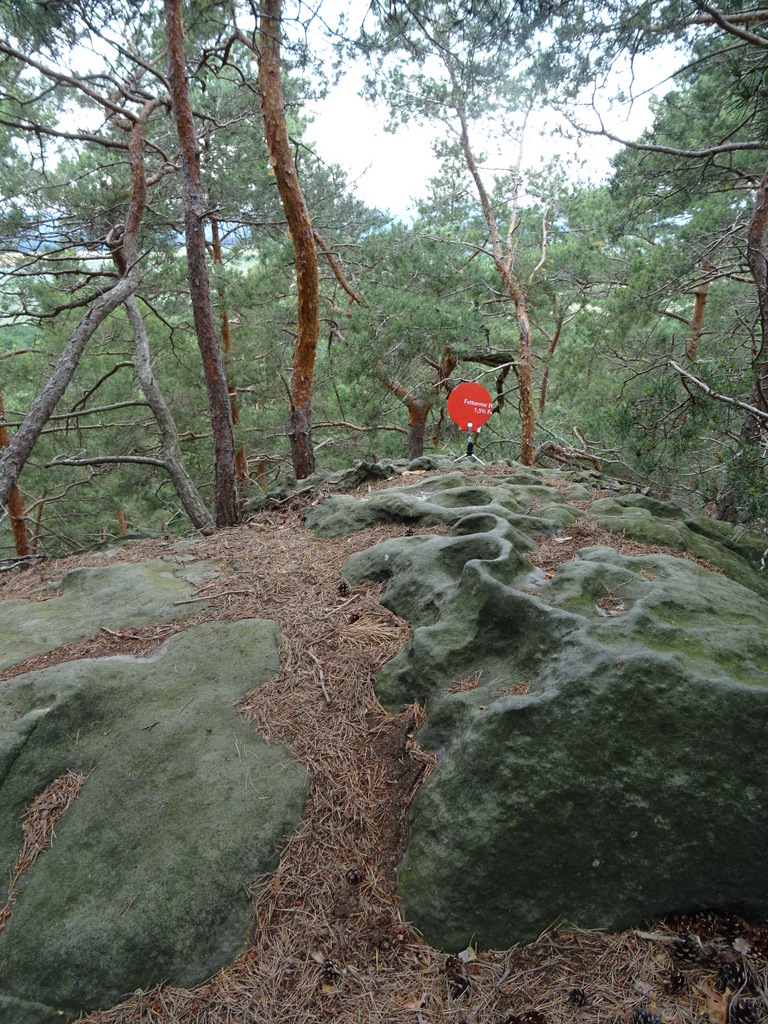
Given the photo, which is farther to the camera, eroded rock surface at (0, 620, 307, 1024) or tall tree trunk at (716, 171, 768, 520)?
tall tree trunk at (716, 171, 768, 520)

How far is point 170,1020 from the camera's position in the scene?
178 cm

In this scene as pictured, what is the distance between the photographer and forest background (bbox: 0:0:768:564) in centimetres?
392

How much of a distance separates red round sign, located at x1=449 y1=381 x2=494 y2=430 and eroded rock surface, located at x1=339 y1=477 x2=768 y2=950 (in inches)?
166

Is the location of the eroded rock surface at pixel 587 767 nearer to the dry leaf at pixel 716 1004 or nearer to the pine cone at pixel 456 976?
the pine cone at pixel 456 976

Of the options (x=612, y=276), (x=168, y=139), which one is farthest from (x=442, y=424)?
(x=168, y=139)

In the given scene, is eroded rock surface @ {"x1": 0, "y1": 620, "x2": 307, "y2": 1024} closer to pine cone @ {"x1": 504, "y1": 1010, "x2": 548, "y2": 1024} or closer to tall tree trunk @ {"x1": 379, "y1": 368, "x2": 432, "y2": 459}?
pine cone @ {"x1": 504, "y1": 1010, "x2": 548, "y2": 1024}

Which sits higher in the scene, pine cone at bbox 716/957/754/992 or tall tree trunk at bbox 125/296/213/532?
tall tree trunk at bbox 125/296/213/532

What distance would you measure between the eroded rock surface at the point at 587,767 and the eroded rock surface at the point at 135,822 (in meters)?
0.63

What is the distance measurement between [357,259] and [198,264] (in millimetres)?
5042

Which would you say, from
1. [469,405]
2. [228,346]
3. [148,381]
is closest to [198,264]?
[148,381]

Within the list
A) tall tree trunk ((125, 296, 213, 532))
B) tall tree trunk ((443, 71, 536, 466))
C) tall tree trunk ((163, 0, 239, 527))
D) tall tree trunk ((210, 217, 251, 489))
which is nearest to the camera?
tall tree trunk ((163, 0, 239, 527))

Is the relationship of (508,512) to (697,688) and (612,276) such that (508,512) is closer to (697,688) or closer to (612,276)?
(697,688)

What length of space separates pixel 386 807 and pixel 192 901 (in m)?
0.76

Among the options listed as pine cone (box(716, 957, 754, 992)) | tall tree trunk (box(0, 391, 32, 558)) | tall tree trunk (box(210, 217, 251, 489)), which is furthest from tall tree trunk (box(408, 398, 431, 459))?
pine cone (box(716, 957, 754, 992))
